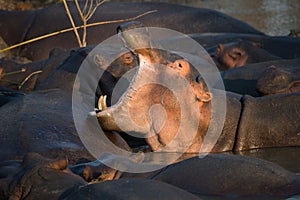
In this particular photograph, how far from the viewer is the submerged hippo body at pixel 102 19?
1078 cm

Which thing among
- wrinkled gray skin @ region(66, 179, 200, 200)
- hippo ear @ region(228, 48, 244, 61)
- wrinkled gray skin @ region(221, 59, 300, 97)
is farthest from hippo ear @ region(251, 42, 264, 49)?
wrinkled gray skin @ region(66, 179, 200, 200)

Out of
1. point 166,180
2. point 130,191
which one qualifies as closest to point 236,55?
point 166,180

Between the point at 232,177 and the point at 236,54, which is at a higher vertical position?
the point at 232,177

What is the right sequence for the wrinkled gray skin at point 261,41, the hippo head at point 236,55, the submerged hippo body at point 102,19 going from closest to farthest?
the hippo head at point 236,55, the wrinkled gray skin at point 261,41, the submerged hippo body at point 102,19

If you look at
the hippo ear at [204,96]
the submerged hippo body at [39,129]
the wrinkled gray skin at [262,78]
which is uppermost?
the hippo ear at [204,96]

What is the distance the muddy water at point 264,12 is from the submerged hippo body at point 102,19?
113 centimetres

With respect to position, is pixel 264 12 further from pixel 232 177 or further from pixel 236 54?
pixel 232 177

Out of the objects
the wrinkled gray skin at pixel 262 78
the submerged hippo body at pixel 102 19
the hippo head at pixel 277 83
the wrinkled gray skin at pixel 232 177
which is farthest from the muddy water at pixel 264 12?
the wrinkled gray skin at pixel 232 177

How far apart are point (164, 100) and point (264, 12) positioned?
8.26 metres

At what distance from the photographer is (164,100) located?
570 cm

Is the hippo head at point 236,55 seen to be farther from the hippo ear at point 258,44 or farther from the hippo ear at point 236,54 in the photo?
the hippo ear at point 258,44

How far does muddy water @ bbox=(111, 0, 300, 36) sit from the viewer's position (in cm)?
1232

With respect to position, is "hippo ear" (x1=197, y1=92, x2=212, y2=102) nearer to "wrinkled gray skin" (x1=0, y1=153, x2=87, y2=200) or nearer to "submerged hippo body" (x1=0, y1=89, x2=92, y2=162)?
"submerged hippo body" (x1=0, y1=89, x2=92, y2=162)

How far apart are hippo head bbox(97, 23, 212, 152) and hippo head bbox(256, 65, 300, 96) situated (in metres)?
1.10
